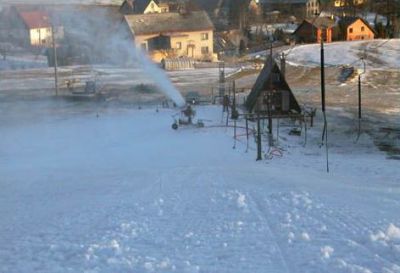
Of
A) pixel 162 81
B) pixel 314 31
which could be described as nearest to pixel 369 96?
pixel 162 81

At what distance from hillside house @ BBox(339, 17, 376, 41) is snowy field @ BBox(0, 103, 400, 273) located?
35197mm

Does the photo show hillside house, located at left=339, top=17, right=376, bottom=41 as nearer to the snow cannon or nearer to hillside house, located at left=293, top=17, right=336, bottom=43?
hillside house, located at left=293, top=17, right=336, bottom=43

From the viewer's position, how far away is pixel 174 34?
143 feet

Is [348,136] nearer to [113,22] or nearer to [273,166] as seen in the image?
[273,166]

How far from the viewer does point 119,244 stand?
6.09m

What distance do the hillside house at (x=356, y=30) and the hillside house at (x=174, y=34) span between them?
1075cm

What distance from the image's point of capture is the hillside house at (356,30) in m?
47.1

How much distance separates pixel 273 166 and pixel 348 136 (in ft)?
23.3

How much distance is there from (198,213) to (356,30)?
42.9 meters

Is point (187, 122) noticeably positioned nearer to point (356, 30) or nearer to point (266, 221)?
point (266, 221)

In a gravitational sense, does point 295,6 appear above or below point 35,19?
above

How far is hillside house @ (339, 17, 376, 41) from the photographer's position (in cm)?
4706

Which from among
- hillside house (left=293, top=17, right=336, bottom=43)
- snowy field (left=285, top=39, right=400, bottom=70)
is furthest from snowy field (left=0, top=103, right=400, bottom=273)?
hillside house (left=293, top=17, right=336, bottom=43)

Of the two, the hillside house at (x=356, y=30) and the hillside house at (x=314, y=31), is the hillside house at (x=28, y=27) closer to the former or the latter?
the hillside house at (x=314, y=31)
